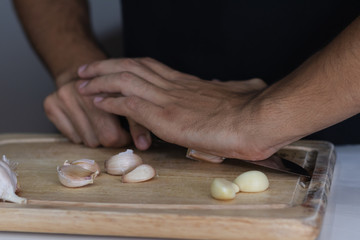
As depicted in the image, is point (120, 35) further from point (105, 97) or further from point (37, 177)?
point (37, 177)

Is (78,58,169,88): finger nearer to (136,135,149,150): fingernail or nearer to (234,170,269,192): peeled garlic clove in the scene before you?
(136,135,149,150): fingernail

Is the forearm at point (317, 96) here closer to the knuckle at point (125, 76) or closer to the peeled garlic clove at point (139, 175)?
the peeled garlic clove at point (139, 175)

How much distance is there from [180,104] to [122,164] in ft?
0.53

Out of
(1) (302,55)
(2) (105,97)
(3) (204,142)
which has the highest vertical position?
(1) (302,55)

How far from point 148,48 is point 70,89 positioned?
1.12ft

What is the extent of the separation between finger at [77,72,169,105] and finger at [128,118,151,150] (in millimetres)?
55

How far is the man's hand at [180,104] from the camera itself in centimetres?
87

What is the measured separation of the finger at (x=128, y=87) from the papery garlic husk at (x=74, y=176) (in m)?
0.22

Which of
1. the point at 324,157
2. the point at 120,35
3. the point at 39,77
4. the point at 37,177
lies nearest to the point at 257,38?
the point at 324,157

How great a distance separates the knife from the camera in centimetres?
87

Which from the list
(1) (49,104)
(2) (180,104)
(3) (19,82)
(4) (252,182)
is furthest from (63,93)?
(3) (19,82)

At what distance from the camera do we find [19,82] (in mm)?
2553

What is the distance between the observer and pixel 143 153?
106 cm

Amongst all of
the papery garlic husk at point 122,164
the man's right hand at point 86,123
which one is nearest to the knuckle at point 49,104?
the man's right hand at point 86,123
